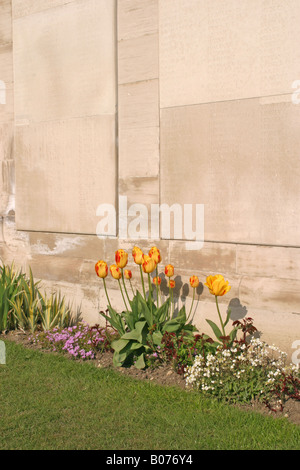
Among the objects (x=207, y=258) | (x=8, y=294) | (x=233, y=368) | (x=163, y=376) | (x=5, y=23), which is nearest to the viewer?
(x=233, y=368)

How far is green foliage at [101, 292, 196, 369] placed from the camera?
4.62 meters

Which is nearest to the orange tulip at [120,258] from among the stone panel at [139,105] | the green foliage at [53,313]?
the green foliage at [53,313]

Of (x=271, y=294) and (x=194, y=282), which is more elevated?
(x=194, y=282)

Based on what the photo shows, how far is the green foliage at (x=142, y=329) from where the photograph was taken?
4617 mm

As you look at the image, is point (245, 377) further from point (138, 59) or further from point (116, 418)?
point (138, 59)

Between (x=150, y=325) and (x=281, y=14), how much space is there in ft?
10.3

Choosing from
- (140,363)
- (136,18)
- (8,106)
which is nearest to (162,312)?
(140,363)

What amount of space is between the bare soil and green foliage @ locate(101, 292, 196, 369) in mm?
86

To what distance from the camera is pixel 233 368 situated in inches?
162

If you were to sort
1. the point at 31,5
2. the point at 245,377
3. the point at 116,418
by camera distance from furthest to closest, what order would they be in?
the point at 31,5 → the point at 245,377 → the point at 116,418

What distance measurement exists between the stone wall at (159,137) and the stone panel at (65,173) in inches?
0.7

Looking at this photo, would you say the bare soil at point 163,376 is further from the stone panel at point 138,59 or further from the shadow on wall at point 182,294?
the stone panel at point 138,59

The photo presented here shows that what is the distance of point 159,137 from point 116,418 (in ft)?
9.57

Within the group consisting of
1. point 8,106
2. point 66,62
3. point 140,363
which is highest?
point 66,62
